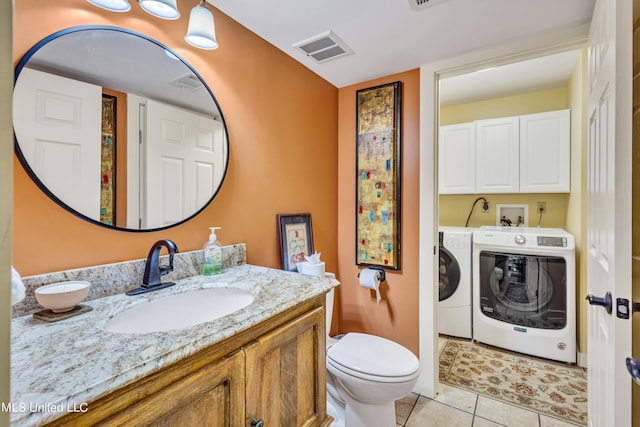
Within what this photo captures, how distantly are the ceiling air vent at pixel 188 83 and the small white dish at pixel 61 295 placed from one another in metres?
0.87

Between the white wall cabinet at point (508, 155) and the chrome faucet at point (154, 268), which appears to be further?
the white wall cabinet at point (508, 155)

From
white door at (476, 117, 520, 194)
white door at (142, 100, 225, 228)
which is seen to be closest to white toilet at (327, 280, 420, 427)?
white door at (142, 100, 225, 228)

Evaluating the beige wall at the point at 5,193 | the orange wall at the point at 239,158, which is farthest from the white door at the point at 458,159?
the beige wall at the point at 5,193

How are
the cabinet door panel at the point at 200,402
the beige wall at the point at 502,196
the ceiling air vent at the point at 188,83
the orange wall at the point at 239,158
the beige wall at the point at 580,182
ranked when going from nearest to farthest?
the cabinet door panel at the point at 200,402 → the orange wall at the point at 239,158 → the ceiling air vent at the point at 188,83 → the beige wall at the point at 580,182 → the beige wall at the point at 502,196

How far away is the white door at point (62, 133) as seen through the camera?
848mm

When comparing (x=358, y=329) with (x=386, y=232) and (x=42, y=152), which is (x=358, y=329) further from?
(x=42, y=152)

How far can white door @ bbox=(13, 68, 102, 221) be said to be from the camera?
0.85 m

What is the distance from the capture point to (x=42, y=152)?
873 millimetres

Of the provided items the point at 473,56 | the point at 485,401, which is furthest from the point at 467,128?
the point at 485,401

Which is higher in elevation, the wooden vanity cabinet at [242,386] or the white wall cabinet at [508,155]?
the white wall cabinet at [508,155]

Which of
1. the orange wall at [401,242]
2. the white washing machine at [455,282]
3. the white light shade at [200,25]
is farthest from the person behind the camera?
the white washing machine at [455,282]

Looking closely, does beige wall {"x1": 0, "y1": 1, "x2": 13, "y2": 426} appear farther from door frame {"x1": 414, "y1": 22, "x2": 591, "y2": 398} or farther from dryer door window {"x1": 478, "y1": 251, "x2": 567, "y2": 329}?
dryer door window {"x1": 478, "y1": 251, "x2": 567, "y2": 329}

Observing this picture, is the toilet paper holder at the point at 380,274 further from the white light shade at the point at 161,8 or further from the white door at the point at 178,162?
the white light shade at the point at 161,8

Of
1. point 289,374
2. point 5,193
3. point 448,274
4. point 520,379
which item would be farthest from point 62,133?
point 520,379
